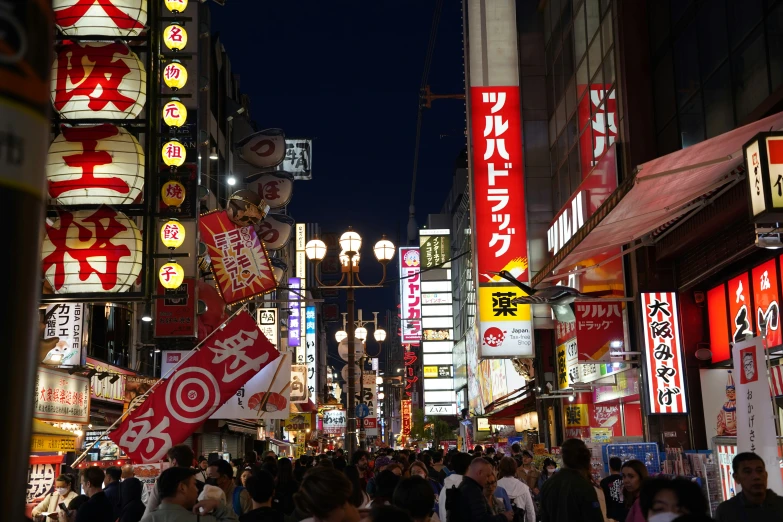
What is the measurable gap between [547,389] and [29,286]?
96.6 ft

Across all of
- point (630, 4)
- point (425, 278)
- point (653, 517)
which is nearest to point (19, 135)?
point (653, 517)

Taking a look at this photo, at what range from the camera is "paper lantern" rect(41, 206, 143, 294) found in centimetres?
1054

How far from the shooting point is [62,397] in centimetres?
2050

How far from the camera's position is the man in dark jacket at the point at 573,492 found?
281 inches

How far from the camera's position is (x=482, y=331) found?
25828 millimetres

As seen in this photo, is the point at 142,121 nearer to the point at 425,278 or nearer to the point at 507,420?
the point at 507,420

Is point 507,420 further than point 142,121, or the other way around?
point 507,420

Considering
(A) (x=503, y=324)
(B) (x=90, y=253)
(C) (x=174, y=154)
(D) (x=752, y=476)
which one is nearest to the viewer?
(D) (x=752, y=476)

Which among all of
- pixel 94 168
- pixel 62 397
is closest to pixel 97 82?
pixel 94 168

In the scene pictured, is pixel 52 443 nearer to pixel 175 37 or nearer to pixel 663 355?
pixel 175 37

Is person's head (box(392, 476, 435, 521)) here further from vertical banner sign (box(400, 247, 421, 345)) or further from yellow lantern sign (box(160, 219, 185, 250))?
vertical banner sign (box(400, 247, 421, 345))

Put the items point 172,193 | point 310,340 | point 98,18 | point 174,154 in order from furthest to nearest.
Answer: point 310,340 < point 174,154 < point 172,193 < point 98,18

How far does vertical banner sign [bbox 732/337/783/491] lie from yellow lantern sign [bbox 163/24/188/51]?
16.0m

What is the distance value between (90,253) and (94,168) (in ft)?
3.48
